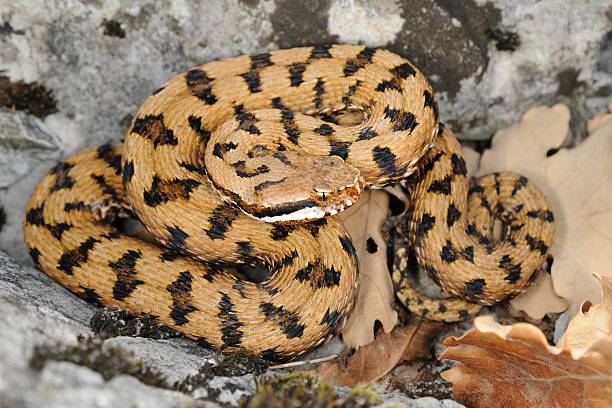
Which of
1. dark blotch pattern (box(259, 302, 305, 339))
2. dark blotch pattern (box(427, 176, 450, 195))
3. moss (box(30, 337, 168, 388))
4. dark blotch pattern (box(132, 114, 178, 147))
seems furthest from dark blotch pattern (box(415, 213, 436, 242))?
moss (box(30, 337, 168, 388))

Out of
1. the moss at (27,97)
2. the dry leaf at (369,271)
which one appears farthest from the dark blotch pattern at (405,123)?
the moss at (27,97)

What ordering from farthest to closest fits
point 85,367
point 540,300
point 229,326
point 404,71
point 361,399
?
point 404,71
point 540,300
point 229,326
point 361,399
point 85,367

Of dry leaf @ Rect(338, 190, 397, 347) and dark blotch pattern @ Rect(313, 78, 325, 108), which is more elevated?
dark blotch pattern @ Rect(313, 78, 325, 108)

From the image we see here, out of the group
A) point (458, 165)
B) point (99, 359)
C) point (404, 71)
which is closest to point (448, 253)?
point (458, 165)

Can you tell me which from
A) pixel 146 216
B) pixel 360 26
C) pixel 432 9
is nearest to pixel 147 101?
pixel 146 216

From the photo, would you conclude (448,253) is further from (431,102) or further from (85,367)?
(85,367)

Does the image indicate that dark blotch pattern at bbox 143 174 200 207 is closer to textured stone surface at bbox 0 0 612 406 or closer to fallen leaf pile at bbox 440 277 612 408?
textured stone surface at bbox 0 0 612 406
